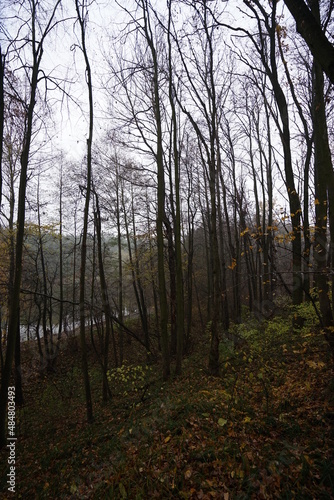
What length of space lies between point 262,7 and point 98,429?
11.2m

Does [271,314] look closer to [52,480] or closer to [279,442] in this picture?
[279,442]

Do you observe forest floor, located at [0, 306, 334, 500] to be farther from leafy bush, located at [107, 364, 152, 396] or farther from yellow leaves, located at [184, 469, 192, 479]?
leafy bush, located at [107, 364, 152, 396]

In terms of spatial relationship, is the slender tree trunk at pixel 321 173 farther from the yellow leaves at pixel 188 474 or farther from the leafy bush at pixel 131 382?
the leafy bush at pixel 131 382

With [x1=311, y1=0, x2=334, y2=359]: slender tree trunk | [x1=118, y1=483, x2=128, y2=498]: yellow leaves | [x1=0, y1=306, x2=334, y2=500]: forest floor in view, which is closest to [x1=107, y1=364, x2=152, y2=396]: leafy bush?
[x1=0, y1=306, x2=334, y2=500]: forest floor

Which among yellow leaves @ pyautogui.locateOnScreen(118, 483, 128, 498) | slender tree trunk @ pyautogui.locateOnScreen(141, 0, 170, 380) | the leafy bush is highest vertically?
slender tree trunk @ pyautogui.locateOnScreen(141, 0, 170, 380)

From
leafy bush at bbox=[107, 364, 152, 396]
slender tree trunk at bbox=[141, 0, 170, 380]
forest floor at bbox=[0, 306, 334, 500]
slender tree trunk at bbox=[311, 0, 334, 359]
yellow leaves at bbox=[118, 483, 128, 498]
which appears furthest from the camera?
leafy bush at bbox=[107, 364, 152, 396]

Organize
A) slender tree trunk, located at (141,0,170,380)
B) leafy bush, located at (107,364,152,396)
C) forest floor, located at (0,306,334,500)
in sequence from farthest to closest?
leafy bush, located at (107,364,152,396)
slender tree trunk, located at (141,0,170,380)
forest floor, located at (0,306,334,500)

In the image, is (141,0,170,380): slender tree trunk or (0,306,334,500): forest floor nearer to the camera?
(0,306,334,500): forest floor

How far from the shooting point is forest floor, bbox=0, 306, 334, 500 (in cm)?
303

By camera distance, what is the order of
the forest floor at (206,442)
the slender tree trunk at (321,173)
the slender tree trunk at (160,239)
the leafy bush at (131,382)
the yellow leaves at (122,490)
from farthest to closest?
the leafy bush at (131,382)
the slender tree trunk at (160,239)
the slender tree trunk at (321,173)
the yellow leaves at (122,490)
the forest floor at (206,442)

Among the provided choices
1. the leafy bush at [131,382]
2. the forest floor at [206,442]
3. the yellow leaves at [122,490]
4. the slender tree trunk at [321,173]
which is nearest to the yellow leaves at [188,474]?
the forest floor at [206,442]

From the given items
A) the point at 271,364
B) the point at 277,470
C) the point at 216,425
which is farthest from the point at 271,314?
the point at 277,470

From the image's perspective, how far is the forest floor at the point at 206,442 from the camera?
3027 mm

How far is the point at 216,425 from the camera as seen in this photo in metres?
4.10
